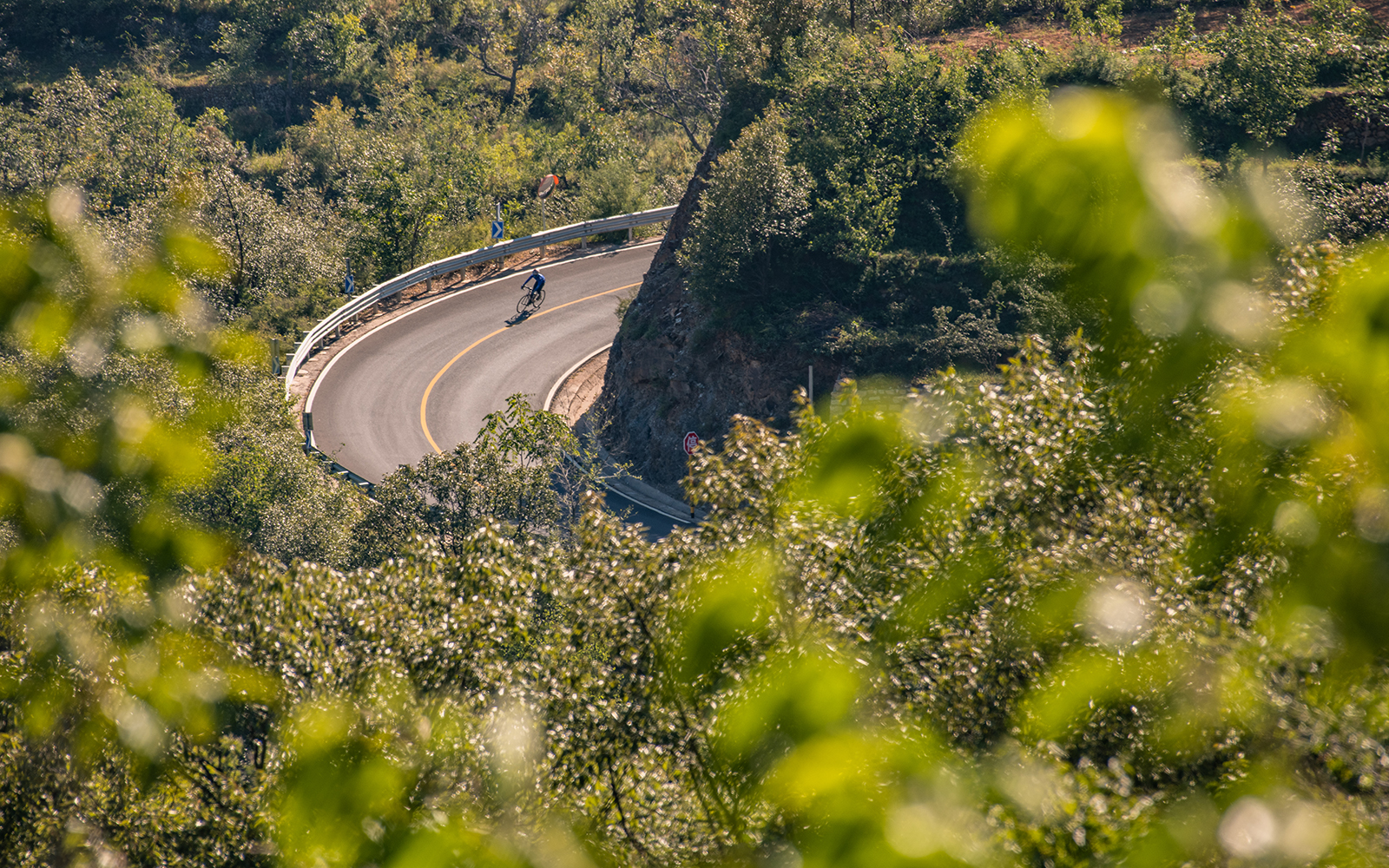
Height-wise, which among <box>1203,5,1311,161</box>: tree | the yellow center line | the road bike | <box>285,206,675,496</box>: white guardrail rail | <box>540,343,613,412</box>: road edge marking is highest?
<box>1203,5,1311,161</box>: tree

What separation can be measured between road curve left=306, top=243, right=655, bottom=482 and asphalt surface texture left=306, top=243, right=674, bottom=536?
34 mm

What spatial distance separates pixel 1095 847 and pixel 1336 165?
84.6 feet

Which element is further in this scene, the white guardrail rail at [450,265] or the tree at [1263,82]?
the white guardrail rail at [450,265]

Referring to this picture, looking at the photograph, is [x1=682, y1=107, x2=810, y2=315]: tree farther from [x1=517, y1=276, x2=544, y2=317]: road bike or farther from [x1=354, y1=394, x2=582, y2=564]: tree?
[x1=354, y1=394, x2=582, y2=564]: tree

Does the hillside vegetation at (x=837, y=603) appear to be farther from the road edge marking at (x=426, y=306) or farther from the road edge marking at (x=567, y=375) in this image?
the road edge marking at (x=426, y=306)

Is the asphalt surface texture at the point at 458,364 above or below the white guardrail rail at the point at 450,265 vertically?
below

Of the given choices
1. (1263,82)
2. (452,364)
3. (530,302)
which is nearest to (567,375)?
(452,364)

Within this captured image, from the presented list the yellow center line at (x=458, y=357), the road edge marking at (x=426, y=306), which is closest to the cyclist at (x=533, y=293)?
the yellow center line at (x=458, y=357)

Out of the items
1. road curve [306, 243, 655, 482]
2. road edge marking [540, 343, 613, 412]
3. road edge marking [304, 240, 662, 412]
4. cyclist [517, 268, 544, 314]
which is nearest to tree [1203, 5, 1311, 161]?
road edge marking [540, 343, 613, 412]

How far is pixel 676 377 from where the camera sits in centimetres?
2845

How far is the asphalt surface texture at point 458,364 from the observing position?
1139 inches

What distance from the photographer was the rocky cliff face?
26078 millimetres

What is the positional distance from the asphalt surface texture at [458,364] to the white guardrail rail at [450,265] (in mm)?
976

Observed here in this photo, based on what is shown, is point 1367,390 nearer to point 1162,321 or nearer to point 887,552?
point 1162,321
